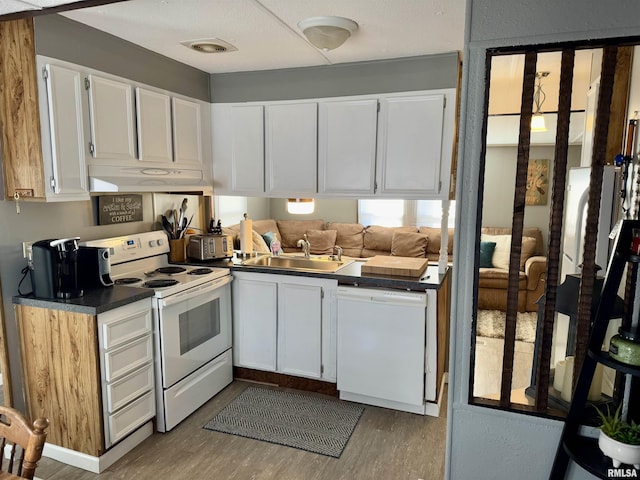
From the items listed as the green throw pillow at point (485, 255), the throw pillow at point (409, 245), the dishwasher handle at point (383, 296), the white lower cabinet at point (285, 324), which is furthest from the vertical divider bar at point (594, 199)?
the throw pillow at point (409, 245)

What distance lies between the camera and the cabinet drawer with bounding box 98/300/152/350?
2.32 meters

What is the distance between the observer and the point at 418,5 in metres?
2.11

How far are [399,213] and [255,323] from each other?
143 inches

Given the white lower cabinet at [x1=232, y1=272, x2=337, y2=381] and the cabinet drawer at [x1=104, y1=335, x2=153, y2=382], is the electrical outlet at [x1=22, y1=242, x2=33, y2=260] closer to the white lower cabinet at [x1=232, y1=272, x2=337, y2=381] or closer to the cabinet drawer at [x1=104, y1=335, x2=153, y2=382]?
the cabinet drawer at [x1=104, y1=335, x2=153, y2=382]

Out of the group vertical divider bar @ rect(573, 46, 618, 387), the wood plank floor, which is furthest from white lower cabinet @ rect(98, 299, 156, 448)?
vertical divider bar @ rect(573, 46, 618, 387)

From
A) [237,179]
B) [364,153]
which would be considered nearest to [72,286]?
[237,179]

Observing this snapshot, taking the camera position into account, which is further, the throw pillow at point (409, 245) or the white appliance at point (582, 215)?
the throw pillow at point (409, 245)

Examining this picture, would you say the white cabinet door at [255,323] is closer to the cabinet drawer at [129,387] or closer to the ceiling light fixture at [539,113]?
the cabinet drawer at [129,387]

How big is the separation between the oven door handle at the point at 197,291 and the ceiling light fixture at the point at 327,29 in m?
1.68

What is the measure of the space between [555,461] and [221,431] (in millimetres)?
1970

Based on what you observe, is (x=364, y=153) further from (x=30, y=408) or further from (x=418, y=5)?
(x=30, y=408)

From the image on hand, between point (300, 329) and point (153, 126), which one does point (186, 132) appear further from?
point (300, 329)

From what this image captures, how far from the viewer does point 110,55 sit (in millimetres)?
2623

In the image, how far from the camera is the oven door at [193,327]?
106 inches
